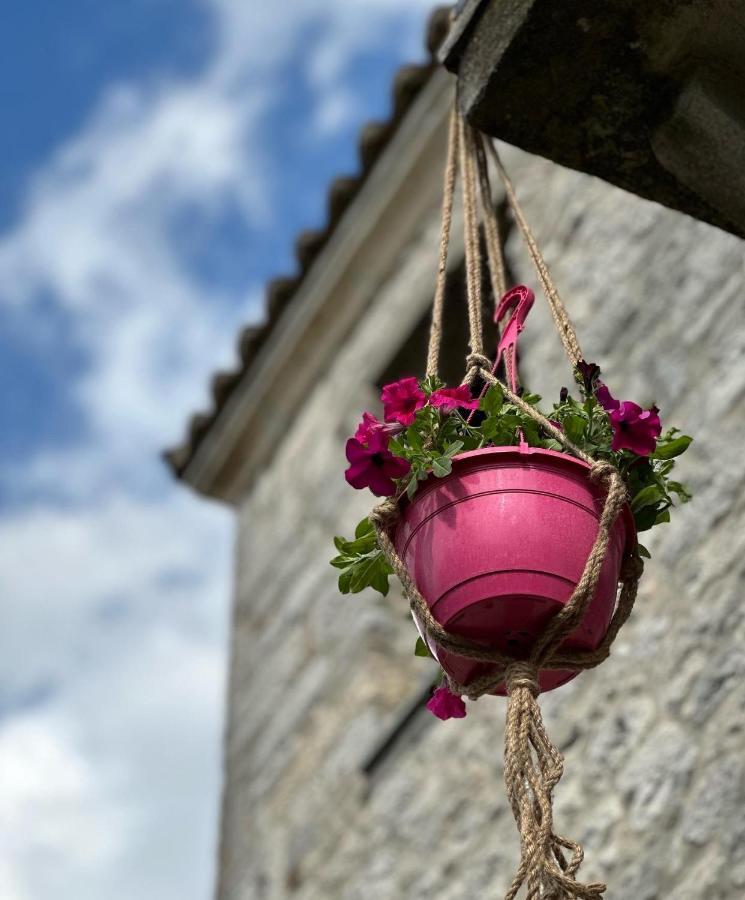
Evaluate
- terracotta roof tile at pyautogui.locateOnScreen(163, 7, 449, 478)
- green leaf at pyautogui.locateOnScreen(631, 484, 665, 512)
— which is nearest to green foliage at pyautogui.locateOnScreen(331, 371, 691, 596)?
green leaf at pyautogui.locateOnScreen(631, 484, 665, 512)

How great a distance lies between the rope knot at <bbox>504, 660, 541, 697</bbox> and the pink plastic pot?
28 millimetres

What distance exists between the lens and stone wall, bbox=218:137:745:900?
3260 millimetres

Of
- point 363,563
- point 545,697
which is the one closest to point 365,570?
point 363,563

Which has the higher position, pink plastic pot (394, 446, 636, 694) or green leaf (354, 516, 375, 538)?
green leaf (354, 516, 375, 538)

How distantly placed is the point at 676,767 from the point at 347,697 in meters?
Result: 1.95

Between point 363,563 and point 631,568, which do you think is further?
point 363,563

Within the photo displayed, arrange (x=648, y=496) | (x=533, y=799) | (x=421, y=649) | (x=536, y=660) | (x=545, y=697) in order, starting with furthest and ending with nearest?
(x=545, y=697) < (x=421, y=649) < (x=648, y=496) < (x=536, y=660) < (x=533, y=799)

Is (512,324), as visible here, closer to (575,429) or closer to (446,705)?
(575,429)

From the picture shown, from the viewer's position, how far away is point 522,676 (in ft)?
6.40

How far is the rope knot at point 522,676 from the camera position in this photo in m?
1.94

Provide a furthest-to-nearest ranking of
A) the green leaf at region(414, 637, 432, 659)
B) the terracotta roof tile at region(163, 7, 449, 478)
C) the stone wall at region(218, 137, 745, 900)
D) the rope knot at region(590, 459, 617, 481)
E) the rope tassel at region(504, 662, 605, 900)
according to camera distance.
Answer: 1. the terracotta roof tile at region(163, 7, 449, 478)
2. the stone wall at region(218, 137, 745, 900)
3. the green leaf at region(414, 637, 432, 659)
4. the rope knot at region(590, 459, 617, 481)
5. the rope tassel at region(504, 662, 605, 900)

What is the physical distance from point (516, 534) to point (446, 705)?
319 millimetres

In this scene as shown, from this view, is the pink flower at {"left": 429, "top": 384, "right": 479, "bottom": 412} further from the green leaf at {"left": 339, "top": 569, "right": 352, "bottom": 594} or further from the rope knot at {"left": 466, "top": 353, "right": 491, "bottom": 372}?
the green leaf at {"left": 339, "top": 569, "right": 352, "bottom": 594}

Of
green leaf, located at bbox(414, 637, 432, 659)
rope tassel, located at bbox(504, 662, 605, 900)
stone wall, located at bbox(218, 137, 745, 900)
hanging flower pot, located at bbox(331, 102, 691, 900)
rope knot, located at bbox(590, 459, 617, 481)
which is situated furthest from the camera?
stone wall, located at bbox(218, 137, 745, 900)
